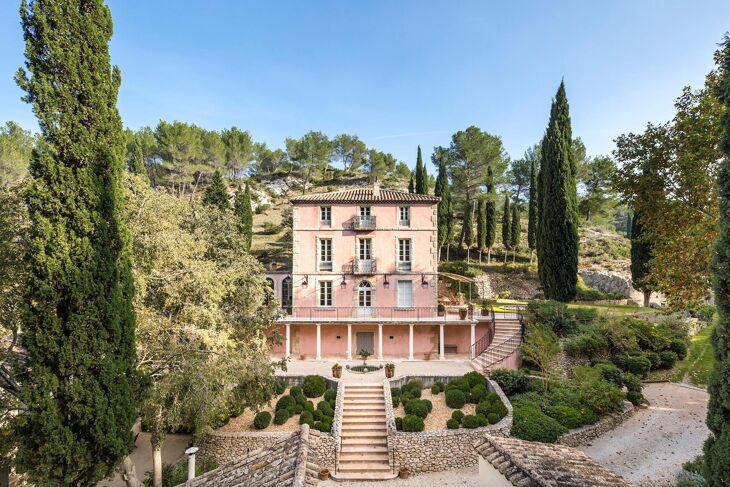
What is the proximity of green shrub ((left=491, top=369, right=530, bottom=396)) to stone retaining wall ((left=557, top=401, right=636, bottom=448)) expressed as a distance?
106 inches

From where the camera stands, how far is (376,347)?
22.4 m

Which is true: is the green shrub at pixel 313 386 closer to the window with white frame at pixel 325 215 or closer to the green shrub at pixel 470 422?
the green shrub at pixel 470 422

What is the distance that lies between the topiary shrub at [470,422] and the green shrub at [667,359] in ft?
38.9

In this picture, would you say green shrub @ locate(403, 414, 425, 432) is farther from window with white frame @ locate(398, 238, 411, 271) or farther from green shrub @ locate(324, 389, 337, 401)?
window with white frame @ locate(398, 238, 411, 271)

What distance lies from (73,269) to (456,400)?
1343cm

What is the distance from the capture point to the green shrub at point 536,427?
13.0m

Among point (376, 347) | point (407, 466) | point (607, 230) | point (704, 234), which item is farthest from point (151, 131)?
point (607, 230)

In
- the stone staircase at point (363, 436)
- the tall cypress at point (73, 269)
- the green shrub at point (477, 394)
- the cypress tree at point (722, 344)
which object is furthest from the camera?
the green shrub at point (477, 394)

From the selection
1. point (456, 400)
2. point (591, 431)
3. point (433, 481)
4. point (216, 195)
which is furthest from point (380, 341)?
point (216, 195)

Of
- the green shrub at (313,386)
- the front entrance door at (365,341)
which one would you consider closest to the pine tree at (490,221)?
the front entrance door at (365,341)

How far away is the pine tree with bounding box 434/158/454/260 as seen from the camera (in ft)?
120

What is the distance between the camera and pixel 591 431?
13.5 m

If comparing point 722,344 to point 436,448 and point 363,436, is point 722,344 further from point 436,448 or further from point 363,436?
point 363,436

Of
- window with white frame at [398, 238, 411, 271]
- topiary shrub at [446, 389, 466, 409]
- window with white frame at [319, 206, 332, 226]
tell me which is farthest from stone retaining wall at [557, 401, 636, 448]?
window with white frame at [319, 206, 332, 226]
